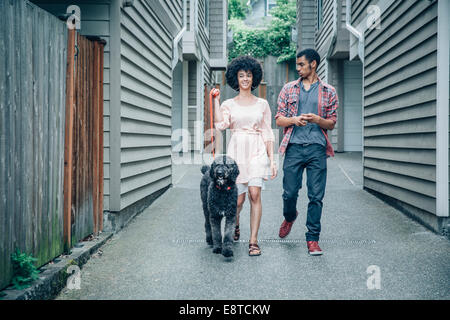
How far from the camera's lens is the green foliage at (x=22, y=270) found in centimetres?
308

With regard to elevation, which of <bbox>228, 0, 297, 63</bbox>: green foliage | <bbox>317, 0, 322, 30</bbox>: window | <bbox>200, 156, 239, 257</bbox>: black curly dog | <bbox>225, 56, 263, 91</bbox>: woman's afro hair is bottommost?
<bbox>200, 156, 239, 257</bbox>: black curly dog

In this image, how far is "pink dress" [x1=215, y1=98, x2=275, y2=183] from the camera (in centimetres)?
445

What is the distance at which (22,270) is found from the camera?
3137 millimetres

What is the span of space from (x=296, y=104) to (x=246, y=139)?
644 mm

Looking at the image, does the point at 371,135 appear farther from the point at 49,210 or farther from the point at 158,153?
the point at 49,210

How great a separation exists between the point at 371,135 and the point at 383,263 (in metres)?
3.96


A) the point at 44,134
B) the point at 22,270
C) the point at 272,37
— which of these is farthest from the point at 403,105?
the point at 272,37

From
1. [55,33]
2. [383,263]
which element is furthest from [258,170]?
[55,33]

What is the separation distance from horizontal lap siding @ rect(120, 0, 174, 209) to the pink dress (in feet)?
4.87

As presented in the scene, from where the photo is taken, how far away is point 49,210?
3.69 metres

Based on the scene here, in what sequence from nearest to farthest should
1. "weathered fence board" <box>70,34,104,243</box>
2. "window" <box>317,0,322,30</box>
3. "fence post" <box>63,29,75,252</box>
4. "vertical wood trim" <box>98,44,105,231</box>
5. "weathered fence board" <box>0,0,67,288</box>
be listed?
"weathered fence board" <box>0,0,67,288</box>, "fence post" <box>63,29,75,252</box>, "weathered fence board" <box>70,34,104,243</box>, "vertical wood trim" <box>98,44,105,231</box>, "window" <box>317,0,322,30</box>

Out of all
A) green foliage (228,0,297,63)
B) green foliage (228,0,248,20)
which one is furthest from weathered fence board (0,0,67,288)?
green foliage (228,0,248,20)

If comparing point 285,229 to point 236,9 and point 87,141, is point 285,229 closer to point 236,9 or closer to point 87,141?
point 87,141

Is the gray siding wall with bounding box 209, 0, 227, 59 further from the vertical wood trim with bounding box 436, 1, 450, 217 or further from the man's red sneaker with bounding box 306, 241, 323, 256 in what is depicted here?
the man's red sneaker with bounding box 306, 241, 323, 256
